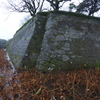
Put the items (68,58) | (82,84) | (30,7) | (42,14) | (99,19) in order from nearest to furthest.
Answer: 1. (82,84)
2. (68,58)
3. (42,14)
4. (99,19)
5. (30,7)

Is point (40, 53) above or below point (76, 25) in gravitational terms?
below

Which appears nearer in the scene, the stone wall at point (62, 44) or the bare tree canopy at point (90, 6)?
the stone wall at point (62, 44)

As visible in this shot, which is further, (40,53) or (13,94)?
(40,53)

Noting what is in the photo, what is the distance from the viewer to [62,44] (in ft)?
10.1

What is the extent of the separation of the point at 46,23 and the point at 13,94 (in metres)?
2.82

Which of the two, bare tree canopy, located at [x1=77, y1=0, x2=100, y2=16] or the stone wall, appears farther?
bare tree canopy, located at [x1=77, y1=0, x2=100, y2=16]

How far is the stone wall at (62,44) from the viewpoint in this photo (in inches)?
113

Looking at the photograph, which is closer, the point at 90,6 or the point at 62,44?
the point at 62,44

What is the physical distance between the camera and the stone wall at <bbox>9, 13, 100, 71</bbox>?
2873 millimetres

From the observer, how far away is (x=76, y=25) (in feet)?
11.5

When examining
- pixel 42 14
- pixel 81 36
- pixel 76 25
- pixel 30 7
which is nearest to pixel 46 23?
pixel 42 14

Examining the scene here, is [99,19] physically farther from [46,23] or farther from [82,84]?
[82,84]

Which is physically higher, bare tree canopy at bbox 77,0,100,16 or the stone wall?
Answer: bare tree canopy at bbox 77,0,100,16

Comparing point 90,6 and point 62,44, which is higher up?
point 90,6
